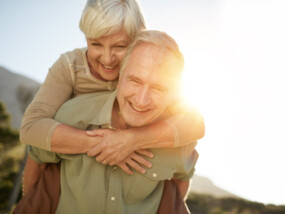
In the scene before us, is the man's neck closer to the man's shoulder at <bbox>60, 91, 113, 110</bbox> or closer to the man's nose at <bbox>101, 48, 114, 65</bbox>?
the man's shoulder at <bbox>60, 91, 113, 110</bbox>

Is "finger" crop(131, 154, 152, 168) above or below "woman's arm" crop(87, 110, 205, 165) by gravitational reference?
below

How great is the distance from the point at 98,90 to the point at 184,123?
101cm

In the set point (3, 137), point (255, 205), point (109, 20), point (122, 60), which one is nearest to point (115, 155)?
point (122, 60)

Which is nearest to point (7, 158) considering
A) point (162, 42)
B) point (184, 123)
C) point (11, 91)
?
point (184, 123)

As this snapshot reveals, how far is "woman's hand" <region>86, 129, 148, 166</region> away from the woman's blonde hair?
3.16ft

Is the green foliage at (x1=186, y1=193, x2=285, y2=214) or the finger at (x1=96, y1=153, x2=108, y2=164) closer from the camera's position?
the finger at (x1=96, y1=153, x2=108, y2=164)

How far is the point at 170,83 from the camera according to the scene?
2.32 m

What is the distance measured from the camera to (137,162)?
238 centimetres

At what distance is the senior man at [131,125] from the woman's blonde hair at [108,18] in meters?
0.29

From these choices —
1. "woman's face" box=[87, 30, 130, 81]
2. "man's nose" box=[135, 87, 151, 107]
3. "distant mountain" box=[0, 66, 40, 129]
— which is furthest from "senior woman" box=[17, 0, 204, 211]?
"distant mountain" box=[0, 66, 40, 129]

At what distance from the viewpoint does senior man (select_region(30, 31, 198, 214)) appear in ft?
7.07

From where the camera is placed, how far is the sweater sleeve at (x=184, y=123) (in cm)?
240

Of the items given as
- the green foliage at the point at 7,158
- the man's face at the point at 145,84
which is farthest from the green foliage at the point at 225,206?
the man's face at the point at 145,84

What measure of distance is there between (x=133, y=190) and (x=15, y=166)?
Answer: 1493cm
